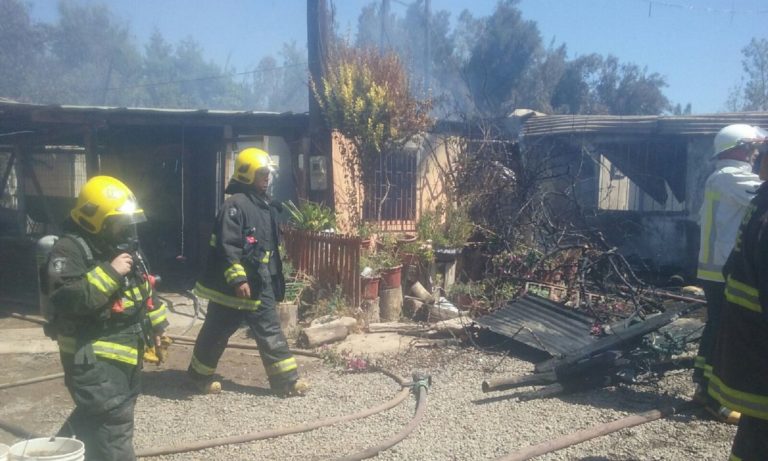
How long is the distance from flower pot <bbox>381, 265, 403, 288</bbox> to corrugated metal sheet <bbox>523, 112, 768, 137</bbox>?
19.0ft

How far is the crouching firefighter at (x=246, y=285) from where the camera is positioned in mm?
5074

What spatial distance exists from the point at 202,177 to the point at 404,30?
2197 cm

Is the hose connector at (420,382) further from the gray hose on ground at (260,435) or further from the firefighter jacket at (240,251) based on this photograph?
the firefighter jacket at (240,251)

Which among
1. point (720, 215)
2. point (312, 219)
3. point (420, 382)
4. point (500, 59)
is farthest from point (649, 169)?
point (500, 59)

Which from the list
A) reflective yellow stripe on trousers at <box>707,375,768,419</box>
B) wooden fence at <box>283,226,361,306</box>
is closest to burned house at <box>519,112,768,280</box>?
wooden fence at <box>283,226,361,306</box>

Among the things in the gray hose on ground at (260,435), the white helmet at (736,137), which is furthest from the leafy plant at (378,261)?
the white helmet at (736,137)

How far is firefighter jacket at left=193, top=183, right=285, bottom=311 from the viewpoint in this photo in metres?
5.00

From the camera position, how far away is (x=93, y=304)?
A: 9.99 ft

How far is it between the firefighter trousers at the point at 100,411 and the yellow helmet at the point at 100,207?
68 centimetres

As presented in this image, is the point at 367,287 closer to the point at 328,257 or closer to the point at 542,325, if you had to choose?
the point at 328,257

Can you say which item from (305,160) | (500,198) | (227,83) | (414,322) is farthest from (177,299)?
(227,83)

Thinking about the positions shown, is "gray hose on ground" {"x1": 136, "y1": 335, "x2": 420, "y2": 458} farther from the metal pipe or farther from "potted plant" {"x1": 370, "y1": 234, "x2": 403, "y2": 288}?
"potted plant" {"x1": 370, "y1": 234, "x2": 403, "y2": 288}

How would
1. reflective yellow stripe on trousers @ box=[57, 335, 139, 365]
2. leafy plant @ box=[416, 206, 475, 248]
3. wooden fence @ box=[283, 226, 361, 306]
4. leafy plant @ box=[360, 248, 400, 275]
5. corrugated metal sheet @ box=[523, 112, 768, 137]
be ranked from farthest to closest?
corrugated metal sheet @ box=[523, 112, 768, 137] < leafy plant @ box=[416, 206, 475, 248] < leafy plant @ box=[360, 248, 400, 275] < wooden fence @ box=[283, 226, 361, 306] < reflective yellow stripe on trousers @ box=[57, 335, 139, 365]

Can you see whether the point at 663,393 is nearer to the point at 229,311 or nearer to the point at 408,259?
the point at 229,311
